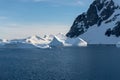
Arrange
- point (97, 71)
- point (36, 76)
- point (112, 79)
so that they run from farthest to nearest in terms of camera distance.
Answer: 1. point (97, 71)
2. point (36, 76)
3. point (112, 79)

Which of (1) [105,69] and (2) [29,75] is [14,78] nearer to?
(2) [29,75]

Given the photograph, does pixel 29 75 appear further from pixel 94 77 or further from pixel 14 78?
pixel 94 77

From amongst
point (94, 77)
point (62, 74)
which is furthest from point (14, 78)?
point (94, 77)

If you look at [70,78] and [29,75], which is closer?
[70,78]

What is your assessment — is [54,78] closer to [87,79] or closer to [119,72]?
[87,79]

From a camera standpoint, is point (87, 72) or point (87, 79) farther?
point (87, 72)

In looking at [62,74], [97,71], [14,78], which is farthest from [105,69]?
[14,78]

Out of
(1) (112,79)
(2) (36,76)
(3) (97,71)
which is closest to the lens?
(1) (112,79)
